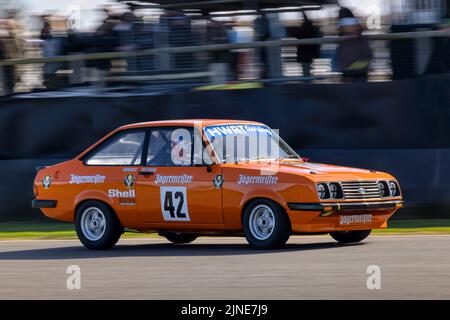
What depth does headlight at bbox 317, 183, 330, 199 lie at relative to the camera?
34.7ft

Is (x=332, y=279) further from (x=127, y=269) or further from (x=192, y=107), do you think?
(x=192, y=107)

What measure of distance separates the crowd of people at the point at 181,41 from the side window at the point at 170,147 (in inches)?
176

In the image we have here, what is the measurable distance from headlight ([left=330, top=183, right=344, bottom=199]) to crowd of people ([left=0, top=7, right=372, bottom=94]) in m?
4.79

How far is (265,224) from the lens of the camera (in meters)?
10.8

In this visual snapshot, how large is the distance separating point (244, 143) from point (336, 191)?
139 cm

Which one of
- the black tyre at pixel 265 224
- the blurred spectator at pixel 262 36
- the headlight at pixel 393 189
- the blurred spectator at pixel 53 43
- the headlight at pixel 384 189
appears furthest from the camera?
the blurred spectator at pixel 53 43

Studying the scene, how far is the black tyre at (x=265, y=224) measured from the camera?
10617mm

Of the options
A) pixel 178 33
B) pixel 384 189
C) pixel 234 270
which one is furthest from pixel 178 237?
pixel 178 33

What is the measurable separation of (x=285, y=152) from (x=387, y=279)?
12.4 ft

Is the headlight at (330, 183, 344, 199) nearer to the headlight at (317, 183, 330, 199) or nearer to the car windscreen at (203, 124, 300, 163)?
the headlight at (317, 183, 330, 199)

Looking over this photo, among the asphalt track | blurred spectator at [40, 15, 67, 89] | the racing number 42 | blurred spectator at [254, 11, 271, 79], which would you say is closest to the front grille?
the asphalt track

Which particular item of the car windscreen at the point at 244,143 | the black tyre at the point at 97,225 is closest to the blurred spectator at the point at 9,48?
the black tyre at the point at 97,225

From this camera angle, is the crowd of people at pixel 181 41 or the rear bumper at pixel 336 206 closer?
the rear bumper at pixel 336 206

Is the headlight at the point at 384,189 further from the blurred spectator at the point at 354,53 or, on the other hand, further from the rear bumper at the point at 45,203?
the blurred spectator at the point at 354,53
